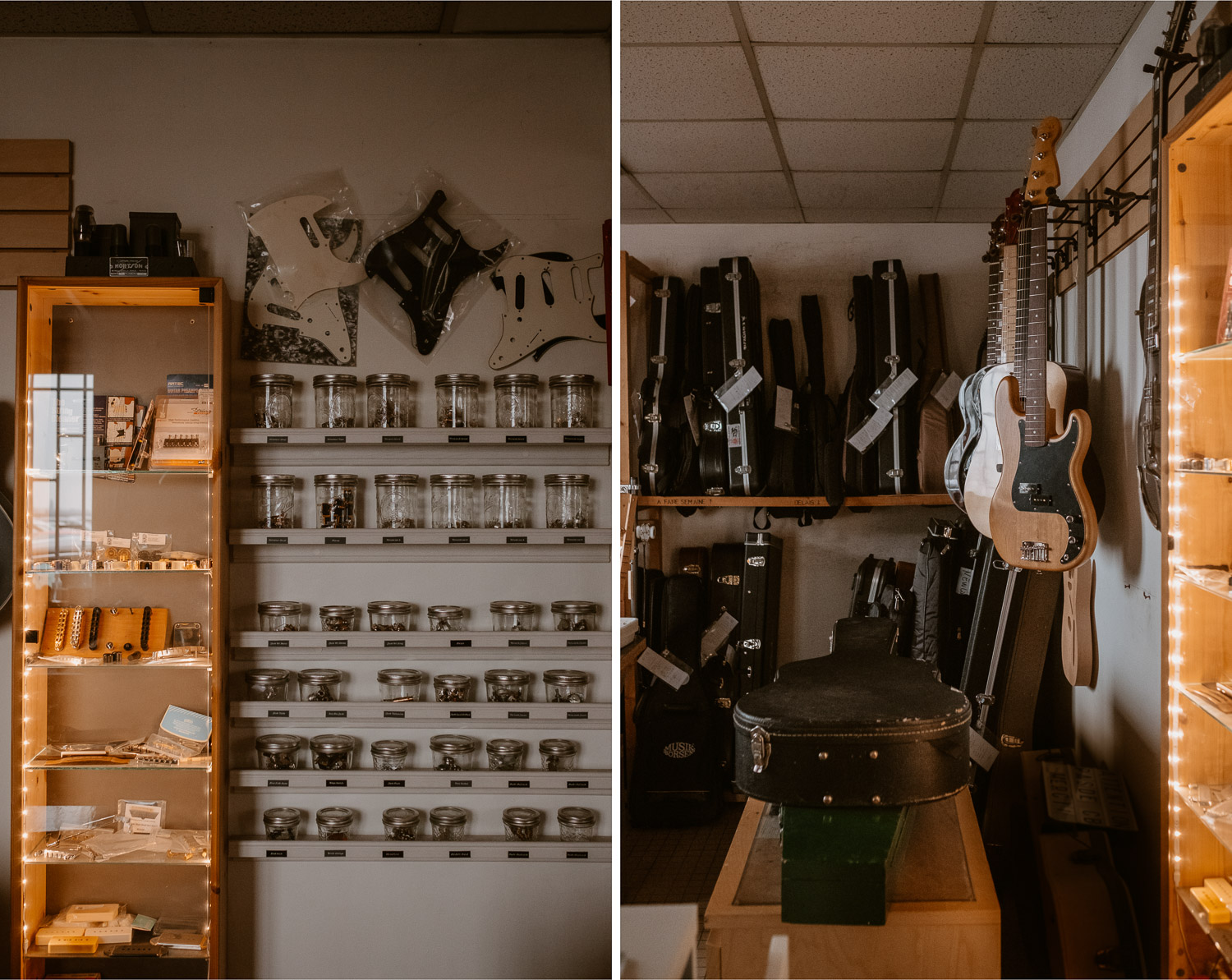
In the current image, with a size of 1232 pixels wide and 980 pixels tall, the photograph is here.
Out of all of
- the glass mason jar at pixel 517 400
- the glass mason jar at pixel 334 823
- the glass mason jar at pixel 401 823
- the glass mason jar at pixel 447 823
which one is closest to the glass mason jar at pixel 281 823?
the glass mason jar at pixel 334 823

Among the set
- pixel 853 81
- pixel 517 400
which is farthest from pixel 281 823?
pixel 853 81

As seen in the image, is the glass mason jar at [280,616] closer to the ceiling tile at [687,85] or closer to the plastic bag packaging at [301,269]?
the plastic bag packaging at [301,269]

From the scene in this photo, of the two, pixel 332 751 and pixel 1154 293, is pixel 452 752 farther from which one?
pixel 1154 293

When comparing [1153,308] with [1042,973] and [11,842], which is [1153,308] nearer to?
[1042,973]

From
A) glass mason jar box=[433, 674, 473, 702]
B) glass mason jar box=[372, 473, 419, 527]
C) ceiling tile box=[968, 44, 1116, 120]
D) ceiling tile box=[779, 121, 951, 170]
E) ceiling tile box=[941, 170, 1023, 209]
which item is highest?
ceiling tile box=[968, 44, 1116, 120]

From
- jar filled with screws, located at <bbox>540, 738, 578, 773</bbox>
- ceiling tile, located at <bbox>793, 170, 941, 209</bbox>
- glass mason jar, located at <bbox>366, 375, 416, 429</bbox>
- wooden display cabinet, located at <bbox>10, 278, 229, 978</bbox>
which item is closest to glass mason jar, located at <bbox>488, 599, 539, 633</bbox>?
jar filled with screws, located at <bbox>540, 738, 578, 773</bbox>

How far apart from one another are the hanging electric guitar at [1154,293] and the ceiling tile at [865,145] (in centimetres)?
30

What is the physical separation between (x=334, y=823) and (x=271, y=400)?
117cm

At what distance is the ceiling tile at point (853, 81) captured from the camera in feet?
4.02

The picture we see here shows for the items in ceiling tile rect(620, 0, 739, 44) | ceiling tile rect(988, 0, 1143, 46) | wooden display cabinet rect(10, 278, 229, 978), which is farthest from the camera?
wooden display cabinet rect(10, 278, 229, 978)

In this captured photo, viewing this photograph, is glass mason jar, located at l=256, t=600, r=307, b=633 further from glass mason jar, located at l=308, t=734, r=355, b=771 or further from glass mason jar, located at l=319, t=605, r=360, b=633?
glass mason jar, located at l=308, t=734, r=355, b=771

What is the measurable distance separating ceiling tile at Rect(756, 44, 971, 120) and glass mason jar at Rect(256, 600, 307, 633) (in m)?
1.82

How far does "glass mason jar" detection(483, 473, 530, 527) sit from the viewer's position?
2334 millimetres

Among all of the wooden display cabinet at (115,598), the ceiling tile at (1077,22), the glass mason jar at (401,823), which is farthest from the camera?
the glass mason jar at (401,823)
